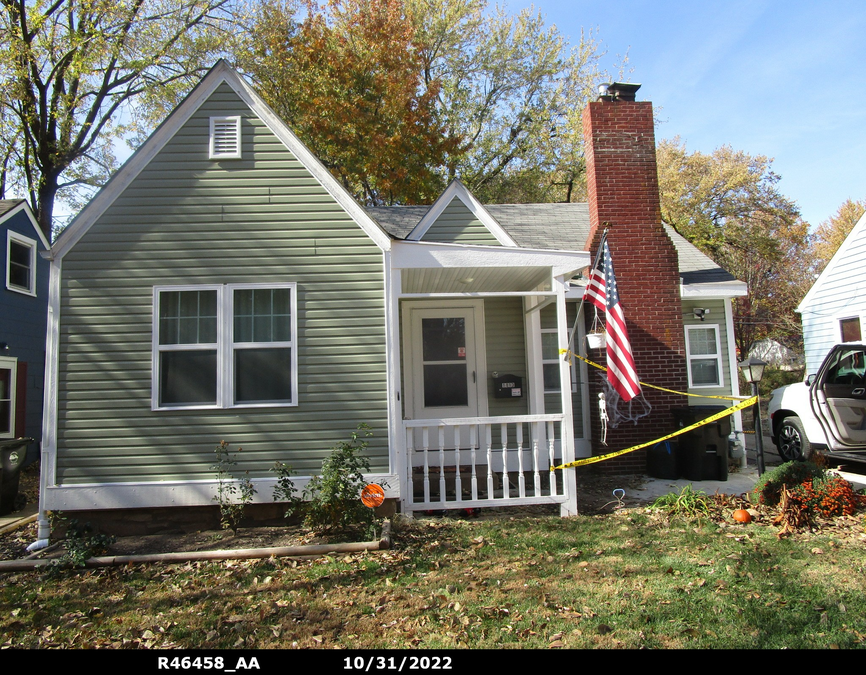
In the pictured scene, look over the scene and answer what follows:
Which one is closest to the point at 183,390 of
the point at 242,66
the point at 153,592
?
the point at 153,592

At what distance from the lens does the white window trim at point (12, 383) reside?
12.1m

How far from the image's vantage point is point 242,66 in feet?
63.5

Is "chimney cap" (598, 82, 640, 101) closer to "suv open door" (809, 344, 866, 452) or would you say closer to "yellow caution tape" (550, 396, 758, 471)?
"suv open door" (809, 344, 866, 452)

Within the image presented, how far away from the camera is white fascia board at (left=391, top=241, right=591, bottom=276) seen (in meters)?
6.45

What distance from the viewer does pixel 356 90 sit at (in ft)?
62.6

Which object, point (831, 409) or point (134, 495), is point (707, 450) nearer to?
point (831, 409)

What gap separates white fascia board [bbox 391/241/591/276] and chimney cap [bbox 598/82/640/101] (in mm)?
3655

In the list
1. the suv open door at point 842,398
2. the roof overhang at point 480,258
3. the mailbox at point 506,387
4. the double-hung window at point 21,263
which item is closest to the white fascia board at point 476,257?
Result: the roof overhang at point 480,258

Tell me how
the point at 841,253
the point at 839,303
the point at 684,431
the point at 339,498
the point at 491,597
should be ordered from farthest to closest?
the point at 841,253
the point at 839,303
the point at 684,431
the point at 339,498
the point at 491,597

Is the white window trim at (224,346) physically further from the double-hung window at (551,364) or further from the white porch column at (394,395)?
the double-hung window at (551,364)

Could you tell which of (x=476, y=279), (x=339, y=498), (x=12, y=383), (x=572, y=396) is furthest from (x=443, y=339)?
(x=12, y=383)

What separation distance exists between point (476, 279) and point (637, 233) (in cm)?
278

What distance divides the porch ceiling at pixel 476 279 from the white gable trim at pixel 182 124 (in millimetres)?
1228

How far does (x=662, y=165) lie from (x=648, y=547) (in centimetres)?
2516
